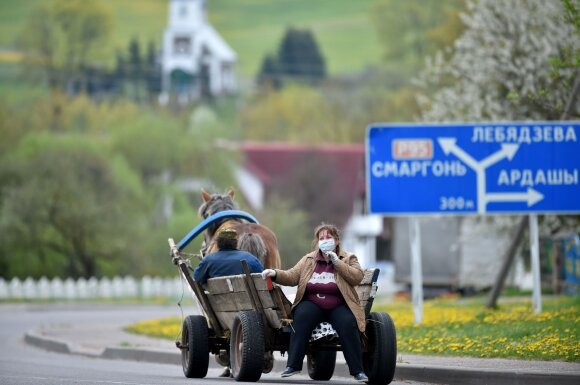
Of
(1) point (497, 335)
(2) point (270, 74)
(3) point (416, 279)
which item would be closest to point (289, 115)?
(2) point (270, 74)

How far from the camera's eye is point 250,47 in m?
193

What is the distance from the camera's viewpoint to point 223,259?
15922 mm

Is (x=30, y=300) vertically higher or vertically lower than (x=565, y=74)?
lower

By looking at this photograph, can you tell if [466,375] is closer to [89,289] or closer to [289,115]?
[89,289]

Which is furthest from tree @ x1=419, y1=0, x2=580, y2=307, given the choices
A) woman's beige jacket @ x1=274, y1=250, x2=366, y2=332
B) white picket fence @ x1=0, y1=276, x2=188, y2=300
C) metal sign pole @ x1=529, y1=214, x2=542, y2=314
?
white picket fence @ x1=0, y1=276, x2=188, y2=300

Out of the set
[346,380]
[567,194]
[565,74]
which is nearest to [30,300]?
[565,74]

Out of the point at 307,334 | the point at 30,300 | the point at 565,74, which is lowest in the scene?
the point at 30,300

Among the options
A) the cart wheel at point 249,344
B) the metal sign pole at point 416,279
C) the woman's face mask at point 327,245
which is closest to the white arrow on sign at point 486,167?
the metal sign pole at point 416,279

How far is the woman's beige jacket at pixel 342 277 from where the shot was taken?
14.3 m

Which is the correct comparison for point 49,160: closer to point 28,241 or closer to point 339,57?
point 28,241

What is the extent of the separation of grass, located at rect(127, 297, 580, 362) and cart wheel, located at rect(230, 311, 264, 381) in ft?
10.7

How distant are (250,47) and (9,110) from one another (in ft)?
354

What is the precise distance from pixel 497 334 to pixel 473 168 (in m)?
4.84

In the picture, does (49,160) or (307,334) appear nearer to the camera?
(307,334)
